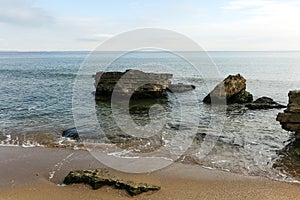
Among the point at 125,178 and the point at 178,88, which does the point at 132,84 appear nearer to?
the point at 178,88

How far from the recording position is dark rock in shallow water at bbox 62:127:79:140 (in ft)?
52.9

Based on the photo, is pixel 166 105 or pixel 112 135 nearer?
pixel 112 135

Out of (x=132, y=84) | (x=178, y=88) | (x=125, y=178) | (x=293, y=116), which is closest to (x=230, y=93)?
(x=178, y=88)

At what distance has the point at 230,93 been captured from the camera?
29.1 meters

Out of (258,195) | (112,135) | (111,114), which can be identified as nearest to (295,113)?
(258,195)

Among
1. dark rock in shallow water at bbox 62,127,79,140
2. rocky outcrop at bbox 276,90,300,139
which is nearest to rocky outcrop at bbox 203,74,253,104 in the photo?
rocky outcrop at bbox 276,90,300,139

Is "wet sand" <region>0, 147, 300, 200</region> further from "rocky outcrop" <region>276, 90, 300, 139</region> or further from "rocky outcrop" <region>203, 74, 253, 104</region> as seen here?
"rocky outcrop" <region>203, 74, 253, 104</region>

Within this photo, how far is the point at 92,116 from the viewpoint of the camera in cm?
2184

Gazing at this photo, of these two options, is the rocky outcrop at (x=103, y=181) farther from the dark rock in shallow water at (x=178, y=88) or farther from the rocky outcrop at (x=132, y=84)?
the dark rock in shallow water at (x=178, y=88)

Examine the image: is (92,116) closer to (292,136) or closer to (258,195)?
(292,136)

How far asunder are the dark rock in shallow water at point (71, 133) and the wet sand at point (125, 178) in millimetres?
3564

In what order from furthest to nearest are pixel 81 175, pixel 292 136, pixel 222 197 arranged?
pixel 292 136 → pixel 81 175 → pixel 222 197

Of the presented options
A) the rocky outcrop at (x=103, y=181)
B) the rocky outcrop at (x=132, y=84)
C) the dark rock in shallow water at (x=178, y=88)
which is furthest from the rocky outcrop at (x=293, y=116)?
the dark rock in shallow water at (x=178, y=88)

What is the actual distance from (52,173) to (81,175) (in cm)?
155
